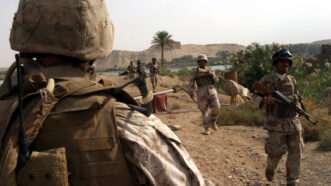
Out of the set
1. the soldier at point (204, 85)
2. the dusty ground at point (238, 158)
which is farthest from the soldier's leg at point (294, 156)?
the soldier at point (204, 85)

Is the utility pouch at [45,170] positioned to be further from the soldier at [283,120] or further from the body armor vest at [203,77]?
the body armor vest at [203,77]

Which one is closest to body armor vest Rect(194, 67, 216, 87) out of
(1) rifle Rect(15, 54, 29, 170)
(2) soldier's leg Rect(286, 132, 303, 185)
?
(2) soldier's leg Rect(286, 132, 303, 185)

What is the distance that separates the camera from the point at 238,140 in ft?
32.0

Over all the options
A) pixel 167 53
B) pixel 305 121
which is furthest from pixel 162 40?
pixel 167 53

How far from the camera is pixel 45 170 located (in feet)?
5.10

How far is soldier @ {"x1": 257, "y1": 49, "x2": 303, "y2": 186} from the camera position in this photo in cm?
548

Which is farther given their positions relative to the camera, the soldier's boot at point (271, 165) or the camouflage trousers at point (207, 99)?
the camouflage trousers at point (207, 99)

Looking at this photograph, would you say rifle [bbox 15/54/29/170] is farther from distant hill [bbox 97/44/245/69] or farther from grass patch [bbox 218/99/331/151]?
distant hill [bbox 97/44/245/69]

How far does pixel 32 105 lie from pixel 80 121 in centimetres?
18

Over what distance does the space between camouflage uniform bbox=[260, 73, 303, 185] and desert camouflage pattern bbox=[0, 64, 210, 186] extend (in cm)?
403

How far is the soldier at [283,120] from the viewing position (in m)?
5.48

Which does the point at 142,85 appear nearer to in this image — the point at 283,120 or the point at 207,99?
the point at 283,120

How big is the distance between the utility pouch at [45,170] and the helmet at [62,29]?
40 cm

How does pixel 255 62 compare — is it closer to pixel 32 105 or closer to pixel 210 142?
pixel 210 142
